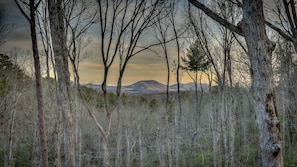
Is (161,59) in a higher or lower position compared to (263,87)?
higher

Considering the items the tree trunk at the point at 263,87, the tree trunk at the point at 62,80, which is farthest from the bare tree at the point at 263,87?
the tree trunk at the point at 62,80

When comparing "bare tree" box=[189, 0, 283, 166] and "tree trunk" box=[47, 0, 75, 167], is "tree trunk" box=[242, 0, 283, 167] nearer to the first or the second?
"bare tree" box=[189, 0, 283, 166]

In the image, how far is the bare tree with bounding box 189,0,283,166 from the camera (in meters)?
4.08

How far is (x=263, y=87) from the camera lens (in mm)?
4219

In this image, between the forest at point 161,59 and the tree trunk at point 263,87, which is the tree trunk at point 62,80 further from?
the tree trunk at point 263,87

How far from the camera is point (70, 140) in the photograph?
23.3ft

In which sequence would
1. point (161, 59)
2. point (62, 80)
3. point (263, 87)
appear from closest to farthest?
point (263, 87), point (62, 80), point (161, 59)

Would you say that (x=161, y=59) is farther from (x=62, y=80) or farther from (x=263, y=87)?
(x=263, y=87)

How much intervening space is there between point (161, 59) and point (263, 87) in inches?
383

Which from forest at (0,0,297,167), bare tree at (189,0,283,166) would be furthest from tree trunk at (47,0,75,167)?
bare tree at (189,0,283,166)

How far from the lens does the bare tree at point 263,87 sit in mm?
4078

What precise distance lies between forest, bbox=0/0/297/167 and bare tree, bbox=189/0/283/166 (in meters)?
0.01

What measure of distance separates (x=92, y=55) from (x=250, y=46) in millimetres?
13760

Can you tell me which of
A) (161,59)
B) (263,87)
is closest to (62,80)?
(263,87)
